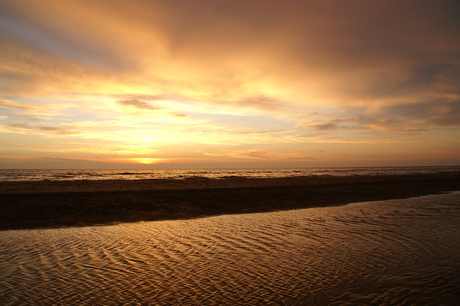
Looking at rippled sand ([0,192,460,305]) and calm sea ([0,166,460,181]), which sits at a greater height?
calm sea ([0,166,460,181])

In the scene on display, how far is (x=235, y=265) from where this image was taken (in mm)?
8656

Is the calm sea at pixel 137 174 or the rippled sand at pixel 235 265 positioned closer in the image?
the rippled sand at pixel 235 265

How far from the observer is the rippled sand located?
6.59 metres

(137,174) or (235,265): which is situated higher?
(137,174)

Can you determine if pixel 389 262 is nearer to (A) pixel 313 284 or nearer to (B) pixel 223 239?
(A) pixel 313 284

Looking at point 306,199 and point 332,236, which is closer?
point 332,236

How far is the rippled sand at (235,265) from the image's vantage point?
6586 millimetres

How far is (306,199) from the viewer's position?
2747 centimetres

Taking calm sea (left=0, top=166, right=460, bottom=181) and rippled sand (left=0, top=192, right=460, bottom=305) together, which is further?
calm sea (left=0, top=166, right=460, bottom=181)

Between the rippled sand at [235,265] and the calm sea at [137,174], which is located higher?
the calm sea at [137,174]

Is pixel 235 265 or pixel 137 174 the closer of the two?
pixel 235 265

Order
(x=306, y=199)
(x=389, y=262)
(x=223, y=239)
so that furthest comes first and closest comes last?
1. (x=306, y=199)
2. (x=223, y=239)
3. (x=389, y=262)

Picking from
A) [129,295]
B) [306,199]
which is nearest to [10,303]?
[129,295]

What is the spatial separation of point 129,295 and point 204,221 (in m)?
9.97
